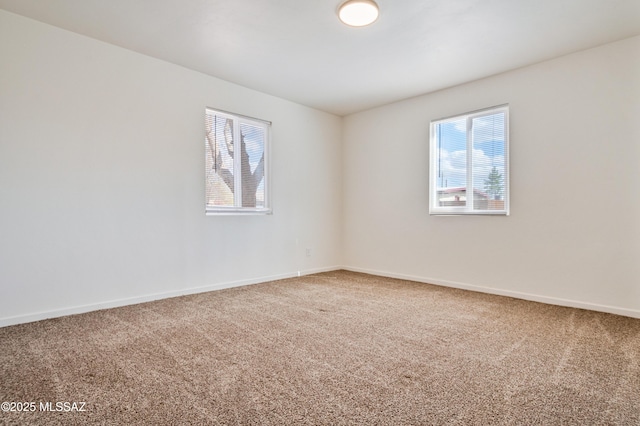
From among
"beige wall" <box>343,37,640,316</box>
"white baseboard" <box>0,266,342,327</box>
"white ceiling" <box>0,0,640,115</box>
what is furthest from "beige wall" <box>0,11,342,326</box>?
"beige wall" <box>343,37,640,316</box>

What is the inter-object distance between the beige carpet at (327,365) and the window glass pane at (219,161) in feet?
4.54

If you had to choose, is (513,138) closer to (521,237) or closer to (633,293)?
(521,237)

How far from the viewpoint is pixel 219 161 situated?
4070 millimetres

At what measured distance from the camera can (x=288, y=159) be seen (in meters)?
4.80

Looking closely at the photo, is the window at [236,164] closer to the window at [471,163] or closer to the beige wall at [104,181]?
the beige wall at [104,181]

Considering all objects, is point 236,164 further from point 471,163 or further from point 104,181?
point 471,163

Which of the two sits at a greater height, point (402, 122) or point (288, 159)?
point (402, 122)

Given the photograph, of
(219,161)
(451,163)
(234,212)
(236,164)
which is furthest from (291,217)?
(451,163)

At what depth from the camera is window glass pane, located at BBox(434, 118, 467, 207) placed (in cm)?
419

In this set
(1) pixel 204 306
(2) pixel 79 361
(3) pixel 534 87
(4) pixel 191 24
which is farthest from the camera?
(3) pixel 534 87

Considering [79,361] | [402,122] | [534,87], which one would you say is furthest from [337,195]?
[79,361]

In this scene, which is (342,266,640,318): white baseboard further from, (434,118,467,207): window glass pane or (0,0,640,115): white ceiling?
(0,0,640,115): white ceiling

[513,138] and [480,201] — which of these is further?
[480,201]

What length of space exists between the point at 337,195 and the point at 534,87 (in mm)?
3016
